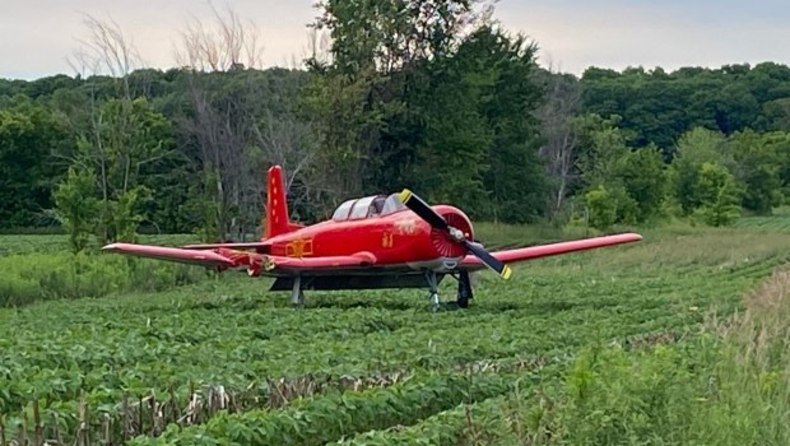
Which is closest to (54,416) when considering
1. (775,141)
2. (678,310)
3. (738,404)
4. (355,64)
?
(738,404)

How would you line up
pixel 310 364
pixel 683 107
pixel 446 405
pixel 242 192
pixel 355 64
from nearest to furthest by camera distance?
pixel 446 405, pixel 310 364, pixel 355 64, pixel 242 192, pixel 683 107

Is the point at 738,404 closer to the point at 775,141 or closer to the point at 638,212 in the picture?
the point at 638,212

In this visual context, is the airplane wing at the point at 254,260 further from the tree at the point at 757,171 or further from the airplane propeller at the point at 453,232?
the tree at the point at 757,171

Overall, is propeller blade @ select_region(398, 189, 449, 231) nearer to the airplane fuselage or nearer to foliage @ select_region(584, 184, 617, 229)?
the airplane fuselage

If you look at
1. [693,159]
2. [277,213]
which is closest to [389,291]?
[277,213]

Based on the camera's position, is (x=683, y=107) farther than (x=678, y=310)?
Yes

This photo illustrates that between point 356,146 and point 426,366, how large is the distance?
36.2 m

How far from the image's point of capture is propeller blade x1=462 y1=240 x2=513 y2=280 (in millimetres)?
22250

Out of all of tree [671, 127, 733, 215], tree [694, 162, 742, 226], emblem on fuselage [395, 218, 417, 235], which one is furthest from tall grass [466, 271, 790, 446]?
tree [671, 127, 733, 215]

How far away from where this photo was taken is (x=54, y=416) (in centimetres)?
788

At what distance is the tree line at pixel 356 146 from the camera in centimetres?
4816

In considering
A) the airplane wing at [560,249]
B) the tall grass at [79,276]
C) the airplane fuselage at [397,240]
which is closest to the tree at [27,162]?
the tall grass at [79,276]

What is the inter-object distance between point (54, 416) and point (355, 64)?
140 feet

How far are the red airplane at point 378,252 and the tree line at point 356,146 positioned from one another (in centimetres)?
1241
